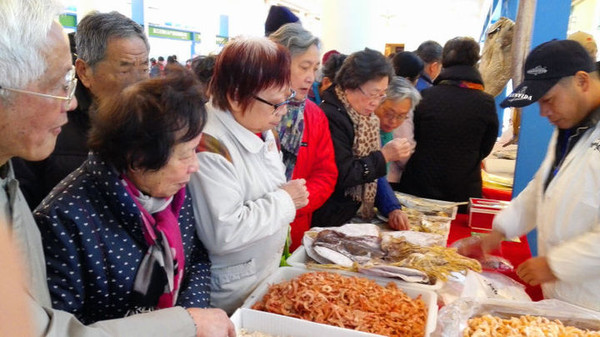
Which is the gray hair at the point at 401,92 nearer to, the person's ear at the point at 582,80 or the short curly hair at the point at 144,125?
the person's ear at the point at 582,80

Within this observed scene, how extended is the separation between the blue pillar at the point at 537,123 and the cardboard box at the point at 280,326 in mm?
2068

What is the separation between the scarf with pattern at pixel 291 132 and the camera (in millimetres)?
2049

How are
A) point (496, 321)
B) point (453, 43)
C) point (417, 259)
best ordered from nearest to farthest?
1. point (496, 321)
2. point (417, 259)
3. point (453, 43)

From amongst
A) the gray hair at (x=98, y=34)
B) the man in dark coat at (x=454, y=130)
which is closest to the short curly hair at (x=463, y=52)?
the man in dark coat at (x=454, y=130)

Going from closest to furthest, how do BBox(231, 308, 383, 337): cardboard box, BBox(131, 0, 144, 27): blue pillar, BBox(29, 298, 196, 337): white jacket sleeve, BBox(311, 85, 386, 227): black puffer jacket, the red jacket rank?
BBox(29, 298, 196, 337): white jacket sleeve → BBox(231, 308, 383, 337): cardboard box → the red jacket → BBox(311, 85, 386, 227): black puffer jacket → BBox(131, 0, 144, 27): blue pillar

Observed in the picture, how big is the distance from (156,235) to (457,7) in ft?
68.0

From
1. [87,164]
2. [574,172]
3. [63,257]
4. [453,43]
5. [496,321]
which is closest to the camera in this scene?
[63,257]

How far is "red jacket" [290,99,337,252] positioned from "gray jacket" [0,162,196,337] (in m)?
1.16

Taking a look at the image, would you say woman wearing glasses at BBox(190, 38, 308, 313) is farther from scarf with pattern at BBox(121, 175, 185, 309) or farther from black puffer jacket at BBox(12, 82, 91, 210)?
black puffer jacket at BBox(12, 82, 91, 210)

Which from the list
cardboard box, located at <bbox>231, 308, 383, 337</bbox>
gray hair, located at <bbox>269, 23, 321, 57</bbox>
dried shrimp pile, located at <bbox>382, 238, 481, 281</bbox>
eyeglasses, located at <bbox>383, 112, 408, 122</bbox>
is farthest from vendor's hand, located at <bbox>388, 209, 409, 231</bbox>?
cardboard box, located at <bbox>231, 308, 383, 337</bbox>

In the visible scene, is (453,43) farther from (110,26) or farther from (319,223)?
(110,26)

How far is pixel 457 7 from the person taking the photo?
19.4 m

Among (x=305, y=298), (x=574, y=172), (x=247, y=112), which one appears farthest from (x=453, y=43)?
(x=305, y=298)

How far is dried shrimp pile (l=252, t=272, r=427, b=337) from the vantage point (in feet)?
4.73
